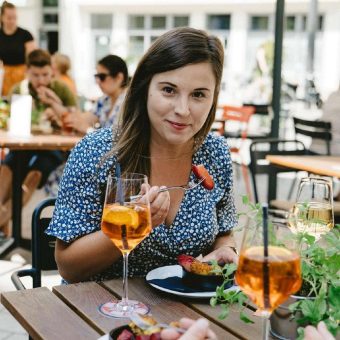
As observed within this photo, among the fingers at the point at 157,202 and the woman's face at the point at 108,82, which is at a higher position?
the woman's face at the point at 108,82

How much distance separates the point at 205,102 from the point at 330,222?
488 millimetres

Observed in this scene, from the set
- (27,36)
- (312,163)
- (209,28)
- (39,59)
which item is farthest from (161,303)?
(209,28)

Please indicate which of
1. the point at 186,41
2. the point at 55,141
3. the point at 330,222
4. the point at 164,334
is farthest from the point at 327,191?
the point at 55,141

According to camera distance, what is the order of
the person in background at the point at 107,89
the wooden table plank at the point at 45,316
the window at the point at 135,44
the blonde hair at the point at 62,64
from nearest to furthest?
the wooden table plank at the point at 45,316, the person in background at the point at 107,89, the blonde hair at the point at 62,64, the window at the point at 135,44

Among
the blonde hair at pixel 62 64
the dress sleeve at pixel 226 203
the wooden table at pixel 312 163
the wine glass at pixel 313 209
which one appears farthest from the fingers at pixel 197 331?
the blonde hair at pixel 62 64

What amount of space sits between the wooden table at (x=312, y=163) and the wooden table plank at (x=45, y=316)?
2521 mm

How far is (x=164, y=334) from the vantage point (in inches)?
36.4

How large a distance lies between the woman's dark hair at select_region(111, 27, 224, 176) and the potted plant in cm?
65

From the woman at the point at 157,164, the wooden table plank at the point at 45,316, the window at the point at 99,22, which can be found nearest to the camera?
the wooden table plank at the point at 45,316

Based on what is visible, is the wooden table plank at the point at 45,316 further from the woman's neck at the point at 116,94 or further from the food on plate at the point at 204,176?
the woman's neck at the point at 116,94

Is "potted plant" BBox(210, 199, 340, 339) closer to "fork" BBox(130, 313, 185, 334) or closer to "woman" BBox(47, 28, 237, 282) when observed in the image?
"fork" BBox(130, 313, 185, 334)

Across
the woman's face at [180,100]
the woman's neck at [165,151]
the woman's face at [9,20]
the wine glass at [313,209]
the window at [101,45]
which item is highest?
the window at [101,45]

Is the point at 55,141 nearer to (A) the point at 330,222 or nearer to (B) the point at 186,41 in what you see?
(B) the point at 186,41

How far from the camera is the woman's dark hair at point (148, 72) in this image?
1.76 metres
